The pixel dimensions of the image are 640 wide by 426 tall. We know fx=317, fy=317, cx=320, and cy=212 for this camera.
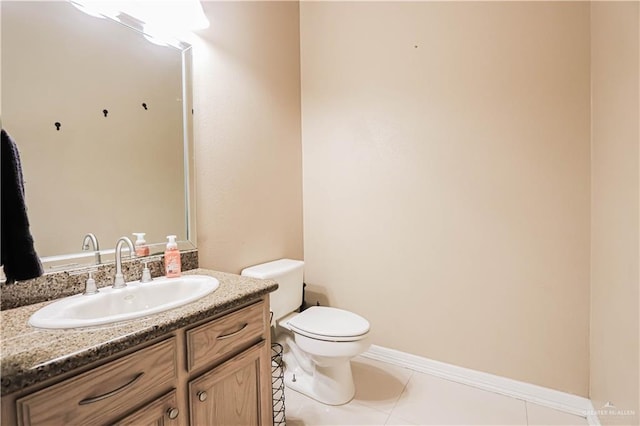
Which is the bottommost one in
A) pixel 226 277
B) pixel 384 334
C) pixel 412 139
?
pixel 384 334

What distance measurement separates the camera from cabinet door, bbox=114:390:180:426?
0.86 meters

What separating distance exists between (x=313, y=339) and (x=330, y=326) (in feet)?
0.40

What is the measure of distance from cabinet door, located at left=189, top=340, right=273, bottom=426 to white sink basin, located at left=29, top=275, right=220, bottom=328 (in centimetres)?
28

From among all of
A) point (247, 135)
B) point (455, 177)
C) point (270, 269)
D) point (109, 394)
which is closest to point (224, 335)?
point (109, 394)

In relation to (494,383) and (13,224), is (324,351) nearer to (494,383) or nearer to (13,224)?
(494,383)

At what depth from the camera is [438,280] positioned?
2037 millimetres

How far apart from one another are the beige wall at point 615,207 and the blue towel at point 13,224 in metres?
1.91

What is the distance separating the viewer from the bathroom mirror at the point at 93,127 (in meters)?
1.11

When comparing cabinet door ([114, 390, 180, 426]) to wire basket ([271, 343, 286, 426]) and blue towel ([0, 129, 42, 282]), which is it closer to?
blue towel ([0, 129, 42, 282])

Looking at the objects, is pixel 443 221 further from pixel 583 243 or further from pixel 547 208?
pixel 583 243

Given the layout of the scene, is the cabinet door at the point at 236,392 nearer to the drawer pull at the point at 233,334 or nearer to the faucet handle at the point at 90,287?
the drawer pull at the point at 233,334

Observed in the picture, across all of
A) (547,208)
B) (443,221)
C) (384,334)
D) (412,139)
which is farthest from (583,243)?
(384,334)

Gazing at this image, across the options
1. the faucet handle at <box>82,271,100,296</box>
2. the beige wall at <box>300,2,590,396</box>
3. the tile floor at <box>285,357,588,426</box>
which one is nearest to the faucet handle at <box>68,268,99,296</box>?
the faucet handle at <box>82,271,100,296</box>

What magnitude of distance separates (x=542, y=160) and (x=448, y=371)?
1389 millimetres
